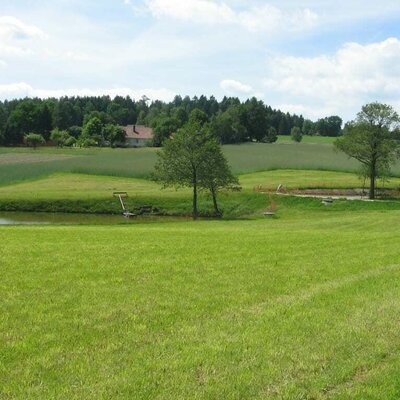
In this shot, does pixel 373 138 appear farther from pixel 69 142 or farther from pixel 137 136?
pixel 137 136

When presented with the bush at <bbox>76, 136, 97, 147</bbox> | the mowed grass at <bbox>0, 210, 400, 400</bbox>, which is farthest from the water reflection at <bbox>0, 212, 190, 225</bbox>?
the bush at <bbox>76, 136, 97, 147</bbox>

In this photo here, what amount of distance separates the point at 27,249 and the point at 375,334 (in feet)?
43.1

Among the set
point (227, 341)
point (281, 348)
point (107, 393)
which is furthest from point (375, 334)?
point (107, 393)

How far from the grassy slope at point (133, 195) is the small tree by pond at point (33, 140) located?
82.2 metres

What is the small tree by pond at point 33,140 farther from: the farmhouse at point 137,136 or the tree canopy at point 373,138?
the tree canopy at point 373,138

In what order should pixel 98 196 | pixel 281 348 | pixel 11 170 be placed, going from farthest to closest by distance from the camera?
pixel 11 170
pixel 98 196
pixel 281 348

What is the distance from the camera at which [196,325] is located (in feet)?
35.8

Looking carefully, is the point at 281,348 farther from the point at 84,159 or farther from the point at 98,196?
the point at 84,159

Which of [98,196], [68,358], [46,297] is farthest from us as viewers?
[98,196]

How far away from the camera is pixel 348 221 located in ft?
131

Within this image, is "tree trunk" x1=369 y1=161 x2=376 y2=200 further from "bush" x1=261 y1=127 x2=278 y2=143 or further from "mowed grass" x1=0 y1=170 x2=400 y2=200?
"bush" x1=261 y1=127 x2=278 y2=143

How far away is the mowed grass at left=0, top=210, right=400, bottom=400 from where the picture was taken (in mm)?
8211

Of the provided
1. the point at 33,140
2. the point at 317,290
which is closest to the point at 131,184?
the point at 317,290

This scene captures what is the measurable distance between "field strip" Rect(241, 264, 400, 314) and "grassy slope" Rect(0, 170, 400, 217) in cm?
4515
